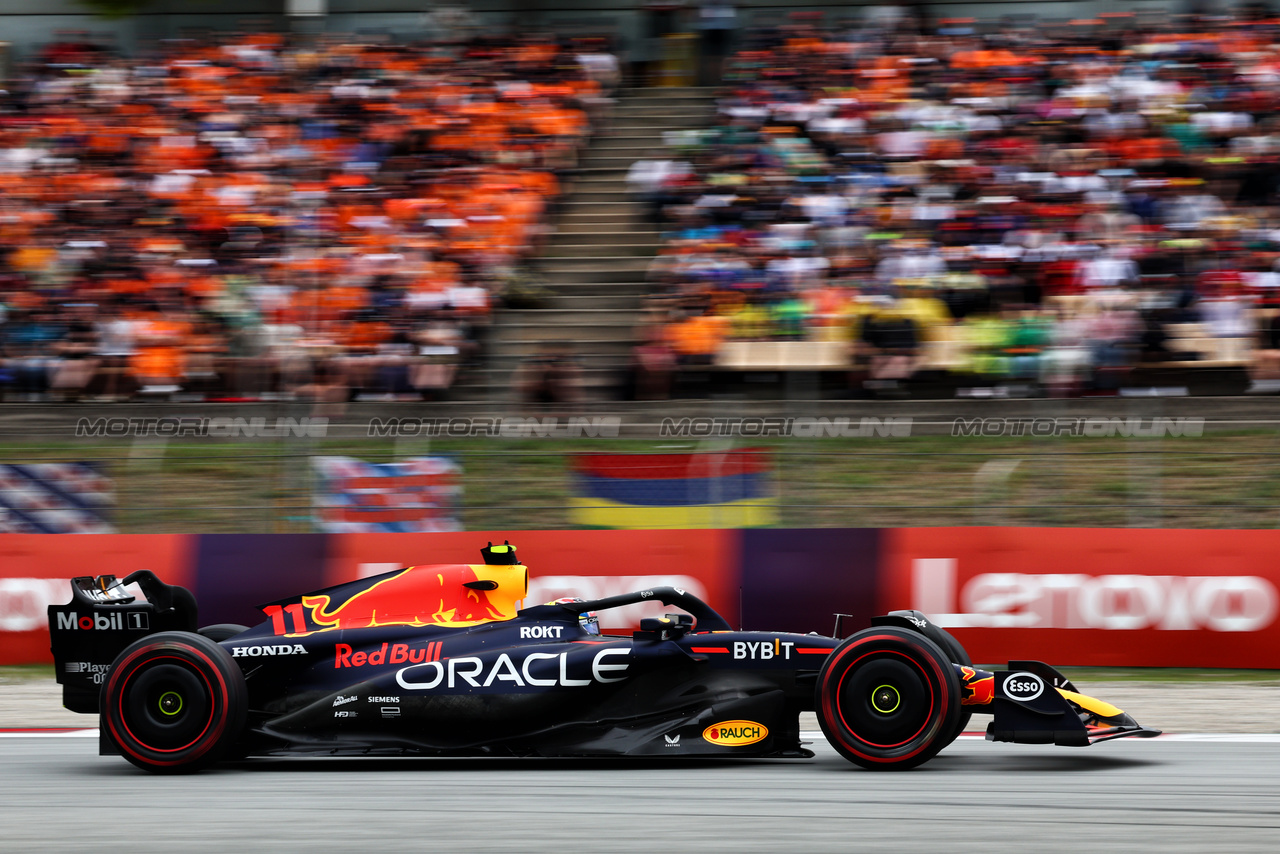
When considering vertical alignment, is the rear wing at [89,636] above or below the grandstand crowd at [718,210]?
below

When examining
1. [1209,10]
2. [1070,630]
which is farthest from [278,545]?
[1209,10]

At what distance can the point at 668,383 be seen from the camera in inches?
522

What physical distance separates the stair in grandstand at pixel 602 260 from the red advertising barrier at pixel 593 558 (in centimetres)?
309

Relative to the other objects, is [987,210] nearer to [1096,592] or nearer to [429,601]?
[1096,592]

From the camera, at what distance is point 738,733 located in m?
6.51

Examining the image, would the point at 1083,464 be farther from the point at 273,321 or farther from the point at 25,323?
the point at 25,323

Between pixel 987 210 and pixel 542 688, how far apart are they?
8743mm

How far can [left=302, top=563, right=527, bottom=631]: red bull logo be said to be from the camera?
272 inches

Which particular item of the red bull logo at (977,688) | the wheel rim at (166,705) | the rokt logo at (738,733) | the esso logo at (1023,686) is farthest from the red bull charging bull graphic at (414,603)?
the esso logo at (1023,686)

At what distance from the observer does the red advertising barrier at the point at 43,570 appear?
1077cm

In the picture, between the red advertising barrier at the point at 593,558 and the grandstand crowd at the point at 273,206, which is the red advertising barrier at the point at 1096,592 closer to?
the red advertising barrier at the point at 593,558

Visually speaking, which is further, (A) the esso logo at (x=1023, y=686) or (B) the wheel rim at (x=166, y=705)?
(B) the wheel rim at (x=166, y=705)

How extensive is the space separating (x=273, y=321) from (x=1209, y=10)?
10550mm

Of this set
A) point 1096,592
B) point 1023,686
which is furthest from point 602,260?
point 1023,686
